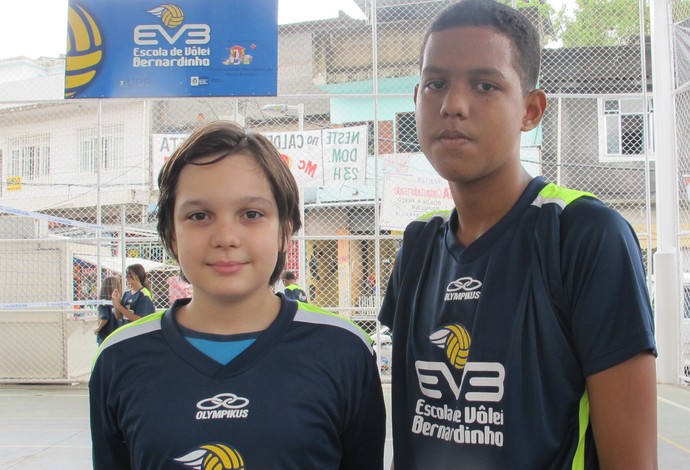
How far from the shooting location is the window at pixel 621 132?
1263cm

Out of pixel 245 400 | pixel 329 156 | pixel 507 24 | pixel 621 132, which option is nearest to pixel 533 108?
pixel 507 24

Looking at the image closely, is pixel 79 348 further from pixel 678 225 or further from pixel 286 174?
pixel 286 174

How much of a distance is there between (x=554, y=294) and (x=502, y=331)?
125mm

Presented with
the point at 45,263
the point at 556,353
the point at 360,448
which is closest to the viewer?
the point at 556,353

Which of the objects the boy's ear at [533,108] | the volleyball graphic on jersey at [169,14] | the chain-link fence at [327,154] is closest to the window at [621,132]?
the chain-link fence at [327,154]

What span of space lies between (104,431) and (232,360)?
0.35 metres

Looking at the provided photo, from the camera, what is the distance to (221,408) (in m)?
1.50

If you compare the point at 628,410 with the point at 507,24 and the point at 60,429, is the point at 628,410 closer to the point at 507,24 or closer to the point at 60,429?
the point at 507,24

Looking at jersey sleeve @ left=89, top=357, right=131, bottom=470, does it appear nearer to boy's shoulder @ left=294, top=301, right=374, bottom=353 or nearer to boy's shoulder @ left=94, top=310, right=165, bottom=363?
boy's shoulder @ left=94, top=310, right=165, bottom=363

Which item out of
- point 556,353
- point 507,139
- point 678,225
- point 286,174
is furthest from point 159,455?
point 678,225

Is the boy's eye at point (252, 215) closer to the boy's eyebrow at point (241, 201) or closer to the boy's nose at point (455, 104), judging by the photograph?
the boy's eyebrow at point (241, 201)

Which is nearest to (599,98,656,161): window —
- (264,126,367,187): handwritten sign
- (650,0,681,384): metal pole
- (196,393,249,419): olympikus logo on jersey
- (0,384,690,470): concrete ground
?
(650,0,681,384): metal pole

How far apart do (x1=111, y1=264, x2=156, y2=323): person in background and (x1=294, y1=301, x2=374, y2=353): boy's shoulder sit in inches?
248

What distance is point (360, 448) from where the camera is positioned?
1.65 meters
